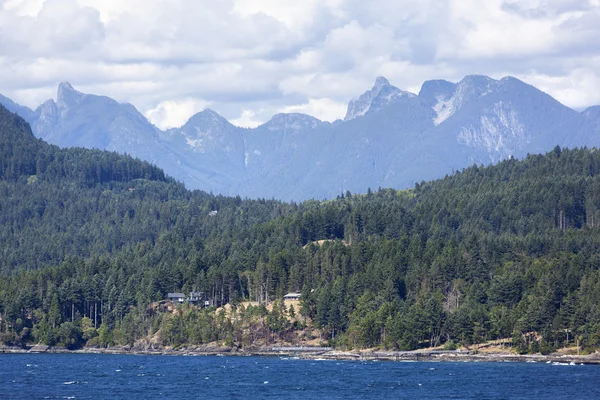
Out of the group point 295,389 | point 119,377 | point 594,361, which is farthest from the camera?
point 594,361

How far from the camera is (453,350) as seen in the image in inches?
7682

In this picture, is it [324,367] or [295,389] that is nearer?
[295,389]

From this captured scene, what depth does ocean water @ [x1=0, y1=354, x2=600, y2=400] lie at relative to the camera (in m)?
145

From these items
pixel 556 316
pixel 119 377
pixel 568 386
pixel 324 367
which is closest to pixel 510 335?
pixel 556 316

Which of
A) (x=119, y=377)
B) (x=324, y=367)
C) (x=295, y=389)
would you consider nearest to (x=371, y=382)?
(x=295, y=389)

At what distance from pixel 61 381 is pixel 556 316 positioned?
79917 mm

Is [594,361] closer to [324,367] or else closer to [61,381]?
[324,367]

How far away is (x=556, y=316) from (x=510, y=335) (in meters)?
9.31

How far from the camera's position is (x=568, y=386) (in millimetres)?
148000

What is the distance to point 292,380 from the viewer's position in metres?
162

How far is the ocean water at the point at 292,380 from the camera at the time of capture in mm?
145000

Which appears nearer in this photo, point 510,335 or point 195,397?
point 195,397

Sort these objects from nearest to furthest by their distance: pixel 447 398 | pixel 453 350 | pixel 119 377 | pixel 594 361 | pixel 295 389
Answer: pixel 447 398
pixel 295 389
pixel 119 377
pixel 594 361
pixel 453 350

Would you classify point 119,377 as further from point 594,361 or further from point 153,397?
point 594,361
